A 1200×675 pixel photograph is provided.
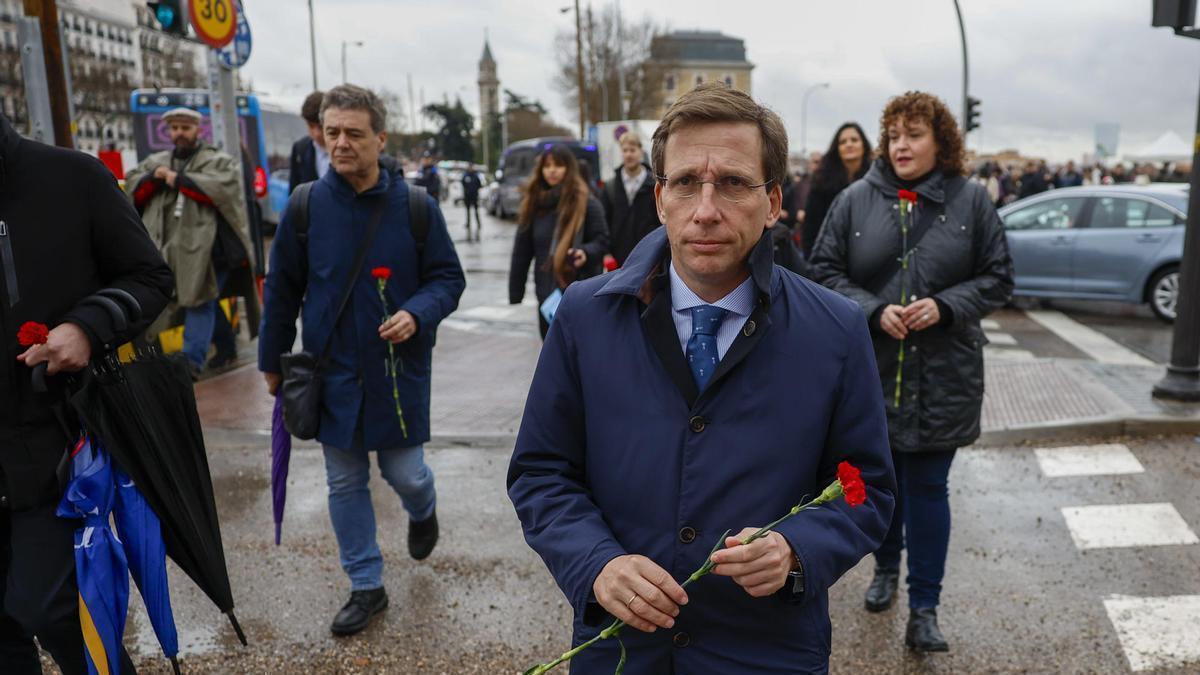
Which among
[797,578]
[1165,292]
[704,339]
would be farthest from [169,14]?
[1165,292]

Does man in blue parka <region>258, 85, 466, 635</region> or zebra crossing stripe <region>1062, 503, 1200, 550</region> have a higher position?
man in blue parka <region>258, 85, 466, 635</region>

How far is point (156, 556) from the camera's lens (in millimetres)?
2652

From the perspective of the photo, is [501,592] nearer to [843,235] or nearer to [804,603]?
[843,235]

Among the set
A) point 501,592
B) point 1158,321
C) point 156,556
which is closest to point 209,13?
point 501,592

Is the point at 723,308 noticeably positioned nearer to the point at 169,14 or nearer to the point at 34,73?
the point at 34,73

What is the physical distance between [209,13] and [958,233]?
239 inches

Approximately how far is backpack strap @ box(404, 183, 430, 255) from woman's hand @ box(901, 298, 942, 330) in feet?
6.03

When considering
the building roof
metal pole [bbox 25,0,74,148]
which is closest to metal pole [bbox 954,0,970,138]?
metal pole [bbox 25,0,74,148]

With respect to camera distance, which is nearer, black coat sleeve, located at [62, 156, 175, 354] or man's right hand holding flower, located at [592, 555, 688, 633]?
man's right hand holding flower, located at [592, 555, 688, 633]

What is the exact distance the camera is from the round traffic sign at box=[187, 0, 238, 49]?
23.8 feet

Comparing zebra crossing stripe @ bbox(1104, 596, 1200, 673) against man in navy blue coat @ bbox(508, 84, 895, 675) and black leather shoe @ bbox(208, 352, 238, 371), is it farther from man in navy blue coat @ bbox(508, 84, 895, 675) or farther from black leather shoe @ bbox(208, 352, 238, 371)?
black leather shoe @ bbox(208, 352, 238, 371)

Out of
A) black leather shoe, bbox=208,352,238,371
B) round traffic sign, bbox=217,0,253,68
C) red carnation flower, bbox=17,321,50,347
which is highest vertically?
round traffic sign, bbox=217,0,253,68

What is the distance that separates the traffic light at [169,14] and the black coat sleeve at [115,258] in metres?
5.56

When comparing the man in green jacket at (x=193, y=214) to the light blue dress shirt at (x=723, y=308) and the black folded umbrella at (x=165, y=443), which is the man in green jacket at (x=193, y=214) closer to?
the black folded umbrella at (x=165, y=443)
